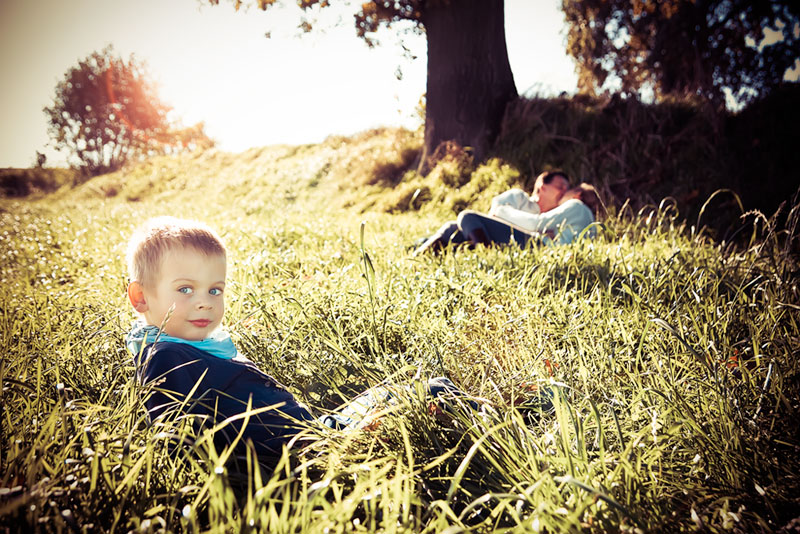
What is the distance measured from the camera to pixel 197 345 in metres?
1.67

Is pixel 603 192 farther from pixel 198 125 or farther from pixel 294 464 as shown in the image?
pixel 198 125

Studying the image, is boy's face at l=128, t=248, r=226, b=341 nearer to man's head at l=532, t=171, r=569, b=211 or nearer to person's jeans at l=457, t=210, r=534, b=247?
person's jeans at l=457, t=210, r=534, b=247

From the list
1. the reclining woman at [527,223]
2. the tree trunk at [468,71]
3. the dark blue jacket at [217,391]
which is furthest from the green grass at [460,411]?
the tree trunk at [468,71]

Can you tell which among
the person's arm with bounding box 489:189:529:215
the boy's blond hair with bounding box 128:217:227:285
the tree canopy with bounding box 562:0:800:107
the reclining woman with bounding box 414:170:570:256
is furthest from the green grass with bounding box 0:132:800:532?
the tree canopy with bounding box 562:0:800:107

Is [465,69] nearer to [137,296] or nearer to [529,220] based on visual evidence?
[529,220]

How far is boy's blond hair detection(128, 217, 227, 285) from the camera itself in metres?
1.67

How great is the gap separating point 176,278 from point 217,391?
490 mm

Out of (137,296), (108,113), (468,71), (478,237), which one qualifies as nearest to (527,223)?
(478,237)

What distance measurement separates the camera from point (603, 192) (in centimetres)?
566

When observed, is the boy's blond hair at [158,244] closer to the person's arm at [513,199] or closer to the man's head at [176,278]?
the man's head at [176,278]

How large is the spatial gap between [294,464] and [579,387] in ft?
3.62

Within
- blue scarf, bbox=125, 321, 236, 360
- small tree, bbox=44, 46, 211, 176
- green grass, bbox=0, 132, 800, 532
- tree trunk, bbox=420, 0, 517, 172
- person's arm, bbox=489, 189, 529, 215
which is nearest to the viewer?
green grass, bbox=0, 132, 800, 532

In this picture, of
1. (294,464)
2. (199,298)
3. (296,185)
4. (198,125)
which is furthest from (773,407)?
(198,125)

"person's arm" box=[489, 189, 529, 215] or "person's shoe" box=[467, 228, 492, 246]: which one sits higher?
"person's arm" box=[489, 189, 529, 215]
